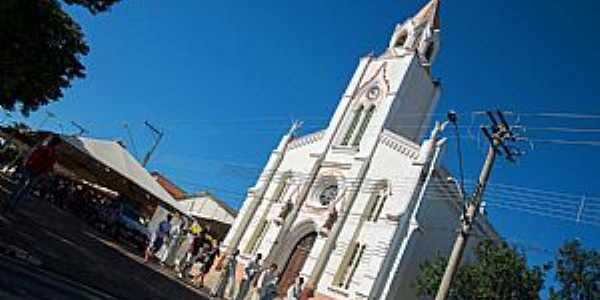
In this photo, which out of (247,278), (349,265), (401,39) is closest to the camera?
(247,278)

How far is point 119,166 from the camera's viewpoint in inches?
949

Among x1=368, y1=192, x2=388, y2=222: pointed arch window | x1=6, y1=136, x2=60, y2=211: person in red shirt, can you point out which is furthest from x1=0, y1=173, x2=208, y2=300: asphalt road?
x1=368, y1=192, x2=388, y2=222: pointed arch window

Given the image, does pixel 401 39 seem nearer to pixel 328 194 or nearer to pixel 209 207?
pixel 328 194

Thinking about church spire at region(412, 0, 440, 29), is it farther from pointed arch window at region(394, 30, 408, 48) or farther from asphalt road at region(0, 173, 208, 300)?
asphalt road at region(0, 173, 208, 300)

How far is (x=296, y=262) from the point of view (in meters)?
28.2

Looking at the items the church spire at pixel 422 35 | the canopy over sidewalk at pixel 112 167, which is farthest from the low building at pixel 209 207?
the church spire at pixel 422 35

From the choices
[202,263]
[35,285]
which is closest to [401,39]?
[202,263]

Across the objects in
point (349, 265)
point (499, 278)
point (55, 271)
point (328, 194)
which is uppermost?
point (328, 194)

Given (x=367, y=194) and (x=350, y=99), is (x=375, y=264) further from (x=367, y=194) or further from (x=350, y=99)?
(x=350, y=99)

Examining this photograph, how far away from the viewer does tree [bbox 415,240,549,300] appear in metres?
20.9

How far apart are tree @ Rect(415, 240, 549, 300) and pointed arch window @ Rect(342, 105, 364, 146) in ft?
34.7

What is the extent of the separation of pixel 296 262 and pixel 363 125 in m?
8.23

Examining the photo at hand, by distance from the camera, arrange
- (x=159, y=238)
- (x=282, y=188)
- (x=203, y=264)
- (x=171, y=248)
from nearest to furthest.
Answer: (x=159, y=238), (x=171, y=248), (x=203, y=264), (x=282, y=188)

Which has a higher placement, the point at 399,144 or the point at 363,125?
the point at 363,125
